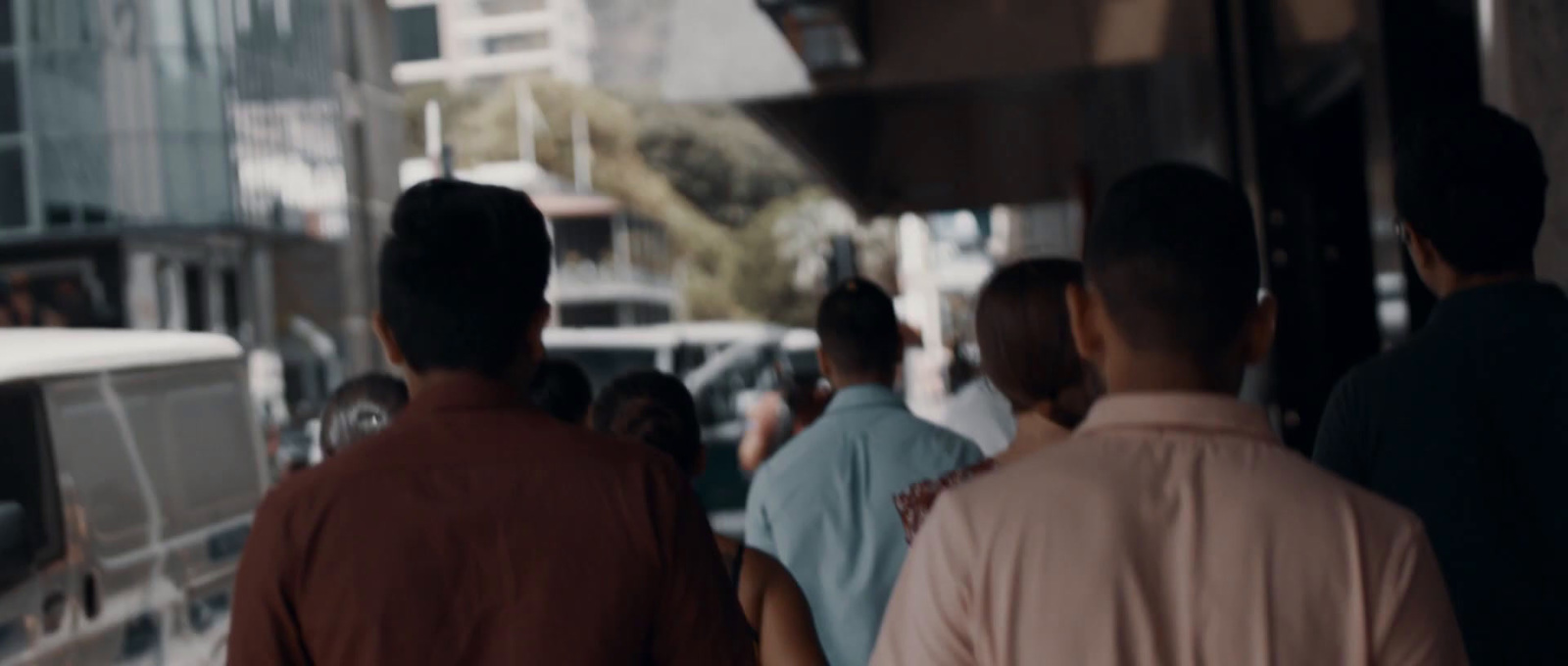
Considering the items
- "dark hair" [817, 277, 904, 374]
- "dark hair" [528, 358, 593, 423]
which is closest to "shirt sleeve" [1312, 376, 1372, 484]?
"dark hair" [817, 277, 904, 374]

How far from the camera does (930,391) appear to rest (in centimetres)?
4062

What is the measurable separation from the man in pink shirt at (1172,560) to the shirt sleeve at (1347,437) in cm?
109

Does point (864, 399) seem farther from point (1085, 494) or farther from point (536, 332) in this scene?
point (1085, 494)

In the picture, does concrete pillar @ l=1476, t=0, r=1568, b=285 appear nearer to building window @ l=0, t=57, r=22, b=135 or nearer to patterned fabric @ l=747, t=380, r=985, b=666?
patterned fabric @ l=747, t=380, r=985, b=666

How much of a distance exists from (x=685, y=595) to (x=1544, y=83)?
10.7ft

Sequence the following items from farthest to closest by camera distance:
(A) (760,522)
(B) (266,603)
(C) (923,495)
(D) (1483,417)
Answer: (A) (760,522) → (C) (923,495) → (D) (1483,417) → (B) (266,603)

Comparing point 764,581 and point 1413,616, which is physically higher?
point 1413,616

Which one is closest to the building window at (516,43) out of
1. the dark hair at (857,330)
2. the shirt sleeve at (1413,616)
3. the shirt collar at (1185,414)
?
the dark hair at (857,330)

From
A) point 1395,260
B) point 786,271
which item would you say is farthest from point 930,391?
point 786,271

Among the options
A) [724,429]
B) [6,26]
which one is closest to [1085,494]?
[724,429]

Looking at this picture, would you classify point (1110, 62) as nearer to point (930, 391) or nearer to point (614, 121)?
point (930, 391)

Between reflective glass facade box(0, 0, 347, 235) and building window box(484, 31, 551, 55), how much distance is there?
123919mm

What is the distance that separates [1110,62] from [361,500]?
8.74 meters

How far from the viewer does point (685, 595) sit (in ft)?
8.51
